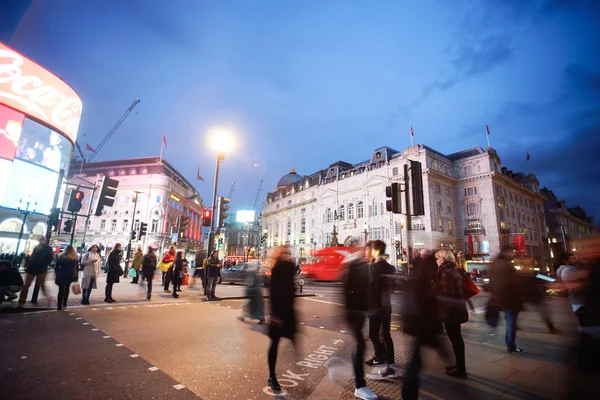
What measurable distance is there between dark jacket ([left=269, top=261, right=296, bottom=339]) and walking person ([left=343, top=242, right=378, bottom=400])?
80 centimetres

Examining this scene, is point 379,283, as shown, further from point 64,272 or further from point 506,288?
point 64,272

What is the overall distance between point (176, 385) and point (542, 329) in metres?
9.37

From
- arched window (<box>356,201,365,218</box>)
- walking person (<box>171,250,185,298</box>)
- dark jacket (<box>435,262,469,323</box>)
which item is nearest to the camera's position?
dark jacket (<box>435,262,469,323</box>)

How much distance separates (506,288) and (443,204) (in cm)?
4887

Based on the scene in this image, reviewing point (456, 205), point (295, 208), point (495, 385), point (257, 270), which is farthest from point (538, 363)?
point (295, 208)

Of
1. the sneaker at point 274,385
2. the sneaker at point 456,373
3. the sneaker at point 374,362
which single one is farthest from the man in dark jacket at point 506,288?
the sneaker at point 274,385

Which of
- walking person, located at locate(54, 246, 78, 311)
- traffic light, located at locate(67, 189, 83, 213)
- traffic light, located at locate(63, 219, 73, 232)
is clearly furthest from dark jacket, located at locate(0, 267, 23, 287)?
traffic light, located at locate(63, 219, 73, 232)

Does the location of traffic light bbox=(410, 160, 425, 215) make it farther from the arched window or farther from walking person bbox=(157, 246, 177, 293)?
the arched window

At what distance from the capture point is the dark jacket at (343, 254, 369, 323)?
3938 mm

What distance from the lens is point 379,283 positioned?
4.64 metres

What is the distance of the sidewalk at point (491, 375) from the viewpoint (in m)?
3.72

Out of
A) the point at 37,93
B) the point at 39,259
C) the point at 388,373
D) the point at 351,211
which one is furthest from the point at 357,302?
the point at 351,211

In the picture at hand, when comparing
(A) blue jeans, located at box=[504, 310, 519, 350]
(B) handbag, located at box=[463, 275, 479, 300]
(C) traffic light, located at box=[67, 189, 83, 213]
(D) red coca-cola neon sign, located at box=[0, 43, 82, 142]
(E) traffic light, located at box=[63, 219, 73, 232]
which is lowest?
(A) blue jeans, located at box=[504, 310, 519, 350]

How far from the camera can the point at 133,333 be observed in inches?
253
